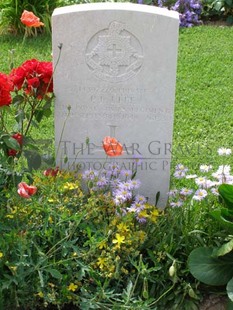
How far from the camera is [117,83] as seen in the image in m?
3.94

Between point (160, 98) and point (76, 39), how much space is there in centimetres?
60

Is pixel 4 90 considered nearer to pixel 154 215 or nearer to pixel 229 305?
pixel 154 215

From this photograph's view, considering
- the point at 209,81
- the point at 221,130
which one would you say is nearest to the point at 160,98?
the point at 221,130

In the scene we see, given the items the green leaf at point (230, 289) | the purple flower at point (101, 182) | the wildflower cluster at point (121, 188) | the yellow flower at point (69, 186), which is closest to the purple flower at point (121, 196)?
the wildflower cluster at point (121, 188)

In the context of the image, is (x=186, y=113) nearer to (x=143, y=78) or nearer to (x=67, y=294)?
(x=143, y=78)

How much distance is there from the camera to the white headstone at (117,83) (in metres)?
3.79

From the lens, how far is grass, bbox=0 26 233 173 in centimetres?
543

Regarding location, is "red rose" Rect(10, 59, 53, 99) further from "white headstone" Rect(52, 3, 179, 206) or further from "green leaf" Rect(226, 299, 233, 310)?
"green leaf" Rect(226, 299, 233, 310)

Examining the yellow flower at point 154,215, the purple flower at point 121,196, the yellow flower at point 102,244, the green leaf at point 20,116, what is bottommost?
the yellow flower at point 102,244

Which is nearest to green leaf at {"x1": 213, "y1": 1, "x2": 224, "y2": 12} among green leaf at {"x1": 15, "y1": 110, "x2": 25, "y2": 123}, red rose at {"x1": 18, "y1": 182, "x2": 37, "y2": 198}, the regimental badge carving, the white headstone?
the white headstone

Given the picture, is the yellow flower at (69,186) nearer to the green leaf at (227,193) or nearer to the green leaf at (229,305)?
the green leaf at (227,193)

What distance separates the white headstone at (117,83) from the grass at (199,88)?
3.23 feet

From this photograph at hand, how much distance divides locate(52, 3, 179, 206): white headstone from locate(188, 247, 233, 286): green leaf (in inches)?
32.1

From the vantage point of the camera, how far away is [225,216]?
3.58 meters
